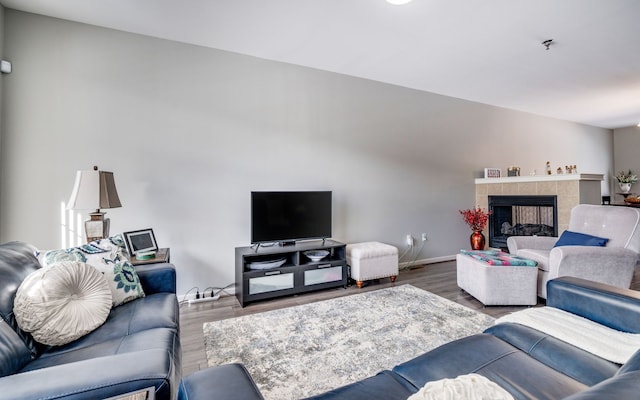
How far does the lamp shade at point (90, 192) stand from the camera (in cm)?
212

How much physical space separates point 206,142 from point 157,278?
1.60 metres

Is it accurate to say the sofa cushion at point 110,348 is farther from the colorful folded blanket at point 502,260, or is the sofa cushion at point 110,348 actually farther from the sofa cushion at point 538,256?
the sofa cushion at point 538,256

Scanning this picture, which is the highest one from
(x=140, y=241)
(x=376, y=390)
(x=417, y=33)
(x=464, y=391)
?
(x=417, y=33)

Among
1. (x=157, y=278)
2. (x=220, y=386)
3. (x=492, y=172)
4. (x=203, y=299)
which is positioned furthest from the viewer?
(x=492, y=172)

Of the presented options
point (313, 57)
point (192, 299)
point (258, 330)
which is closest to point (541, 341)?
point (258, 330)

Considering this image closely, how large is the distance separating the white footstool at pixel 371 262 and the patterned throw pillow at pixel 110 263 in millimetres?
2207

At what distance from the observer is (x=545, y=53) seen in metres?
3.28

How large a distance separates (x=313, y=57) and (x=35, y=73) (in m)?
2.58

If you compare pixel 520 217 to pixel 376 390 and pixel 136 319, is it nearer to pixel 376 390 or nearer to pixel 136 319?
pixel 376 390

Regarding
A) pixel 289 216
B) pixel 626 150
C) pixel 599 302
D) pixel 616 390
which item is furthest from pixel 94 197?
pixel 626 150

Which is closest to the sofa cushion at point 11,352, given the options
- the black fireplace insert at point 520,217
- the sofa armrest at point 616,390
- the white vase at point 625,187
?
the sofa armrest at point 616,390

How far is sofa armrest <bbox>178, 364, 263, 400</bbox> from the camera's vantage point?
0.75 m

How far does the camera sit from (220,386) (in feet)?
2.56

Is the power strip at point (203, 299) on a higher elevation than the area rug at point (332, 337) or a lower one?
higher
